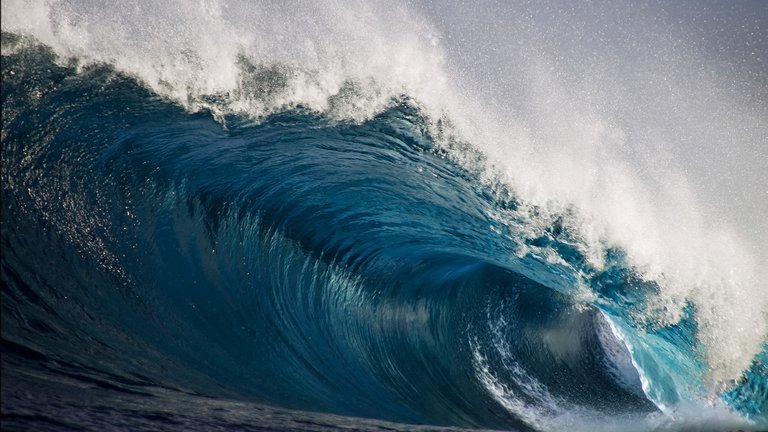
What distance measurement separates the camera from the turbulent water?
3.89m

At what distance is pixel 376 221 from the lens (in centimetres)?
639

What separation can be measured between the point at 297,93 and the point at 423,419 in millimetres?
3477

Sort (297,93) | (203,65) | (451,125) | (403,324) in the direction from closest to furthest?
(203,65) < (297,93) < (451,125) < (403,324)

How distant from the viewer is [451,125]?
5.60m

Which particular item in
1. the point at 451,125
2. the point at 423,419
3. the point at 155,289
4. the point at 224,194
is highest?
the point at 451,125

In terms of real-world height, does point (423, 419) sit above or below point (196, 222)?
below

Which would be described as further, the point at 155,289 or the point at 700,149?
the point at 700,149

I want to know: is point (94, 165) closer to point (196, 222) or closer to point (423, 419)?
point (196, 222)

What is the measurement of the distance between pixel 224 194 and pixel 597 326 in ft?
16.9

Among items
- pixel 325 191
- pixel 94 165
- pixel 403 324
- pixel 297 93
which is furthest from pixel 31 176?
pixel 403 324

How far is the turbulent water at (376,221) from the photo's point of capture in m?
3.89

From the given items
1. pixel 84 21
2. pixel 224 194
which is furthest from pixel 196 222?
pixel 84 21

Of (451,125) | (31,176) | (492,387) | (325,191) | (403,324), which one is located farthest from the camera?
(403,324)

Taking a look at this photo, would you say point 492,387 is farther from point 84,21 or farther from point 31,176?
point 84,21
